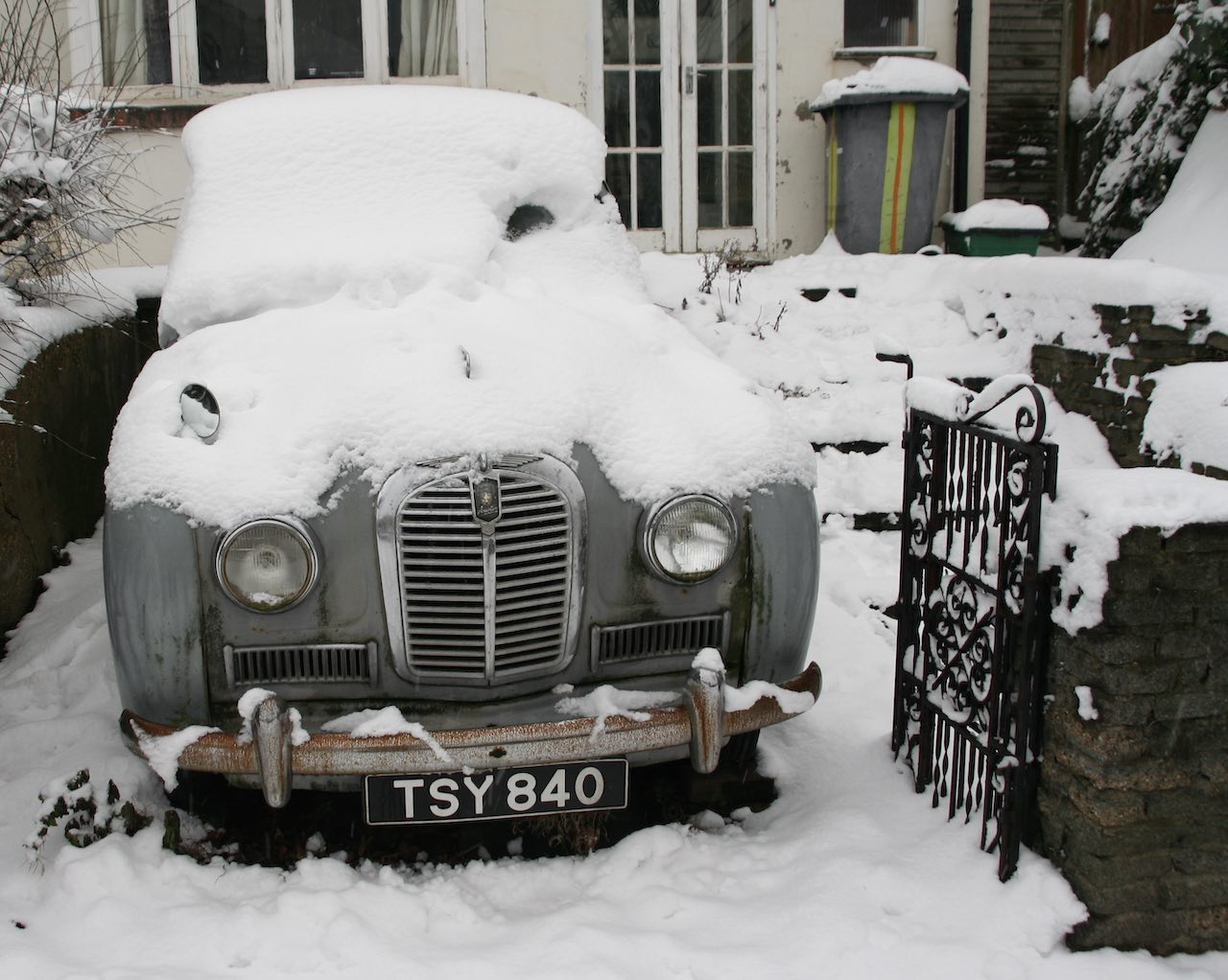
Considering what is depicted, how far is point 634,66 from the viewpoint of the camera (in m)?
8.89

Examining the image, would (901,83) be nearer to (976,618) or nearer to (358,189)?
(358,189)

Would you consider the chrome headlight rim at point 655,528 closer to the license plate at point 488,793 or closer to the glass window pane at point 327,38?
the license plate at point 488,793

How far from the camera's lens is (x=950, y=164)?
920cm

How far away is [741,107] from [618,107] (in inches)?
38.0

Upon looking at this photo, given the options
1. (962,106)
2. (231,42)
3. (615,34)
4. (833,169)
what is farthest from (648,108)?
(231,42)

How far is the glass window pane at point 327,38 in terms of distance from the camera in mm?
8812

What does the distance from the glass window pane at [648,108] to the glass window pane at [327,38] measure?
84.8 inches

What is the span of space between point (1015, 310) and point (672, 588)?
4.24 m

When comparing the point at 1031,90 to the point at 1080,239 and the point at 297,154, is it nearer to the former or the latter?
the point at 1080,239

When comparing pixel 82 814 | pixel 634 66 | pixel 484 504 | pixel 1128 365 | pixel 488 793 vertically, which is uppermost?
pixel 634 66

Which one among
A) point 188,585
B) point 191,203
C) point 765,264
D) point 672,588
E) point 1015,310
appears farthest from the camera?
point 765,264

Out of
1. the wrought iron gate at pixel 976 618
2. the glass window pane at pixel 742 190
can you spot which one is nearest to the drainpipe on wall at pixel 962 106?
the glass window pane at pixel 742 190

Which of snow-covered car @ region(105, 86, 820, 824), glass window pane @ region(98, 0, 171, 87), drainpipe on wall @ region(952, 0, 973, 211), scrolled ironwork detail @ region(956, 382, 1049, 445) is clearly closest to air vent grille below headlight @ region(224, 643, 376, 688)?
snow-covered car @ region(105, 86, 820, 824)

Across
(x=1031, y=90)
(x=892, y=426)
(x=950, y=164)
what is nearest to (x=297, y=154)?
(x=892, y=426)
